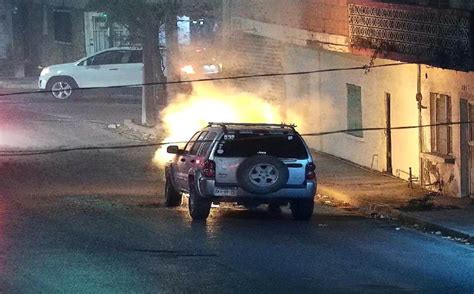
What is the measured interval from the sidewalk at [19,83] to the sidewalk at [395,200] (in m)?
21.0

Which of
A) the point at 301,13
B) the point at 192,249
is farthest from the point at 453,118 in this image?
the point at 192,249

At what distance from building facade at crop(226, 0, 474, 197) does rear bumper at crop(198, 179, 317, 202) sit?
408 cm

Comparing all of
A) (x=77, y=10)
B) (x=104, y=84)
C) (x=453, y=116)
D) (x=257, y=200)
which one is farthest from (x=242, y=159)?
(x=77, y=10)

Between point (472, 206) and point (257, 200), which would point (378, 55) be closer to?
point (472, 206)

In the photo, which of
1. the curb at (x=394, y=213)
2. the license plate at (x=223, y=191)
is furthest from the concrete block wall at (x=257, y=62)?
the license plate at (x=223, y=191)

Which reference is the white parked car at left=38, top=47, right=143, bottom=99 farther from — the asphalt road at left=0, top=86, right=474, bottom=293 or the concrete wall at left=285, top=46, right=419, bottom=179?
the asphalt road at left=0, top=86, right=474, bottom=293

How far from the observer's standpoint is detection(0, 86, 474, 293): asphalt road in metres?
13.4

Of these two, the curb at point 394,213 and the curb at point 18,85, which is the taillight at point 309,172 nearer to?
the curb at point 394,213

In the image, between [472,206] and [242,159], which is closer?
[242,159]

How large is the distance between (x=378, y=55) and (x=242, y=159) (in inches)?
260

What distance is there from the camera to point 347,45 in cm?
2619

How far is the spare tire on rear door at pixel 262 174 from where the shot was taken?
61.7 feet

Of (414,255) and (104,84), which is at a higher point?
(104,84)

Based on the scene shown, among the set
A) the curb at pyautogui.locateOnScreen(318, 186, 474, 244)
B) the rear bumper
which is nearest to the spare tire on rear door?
the rear bumper
